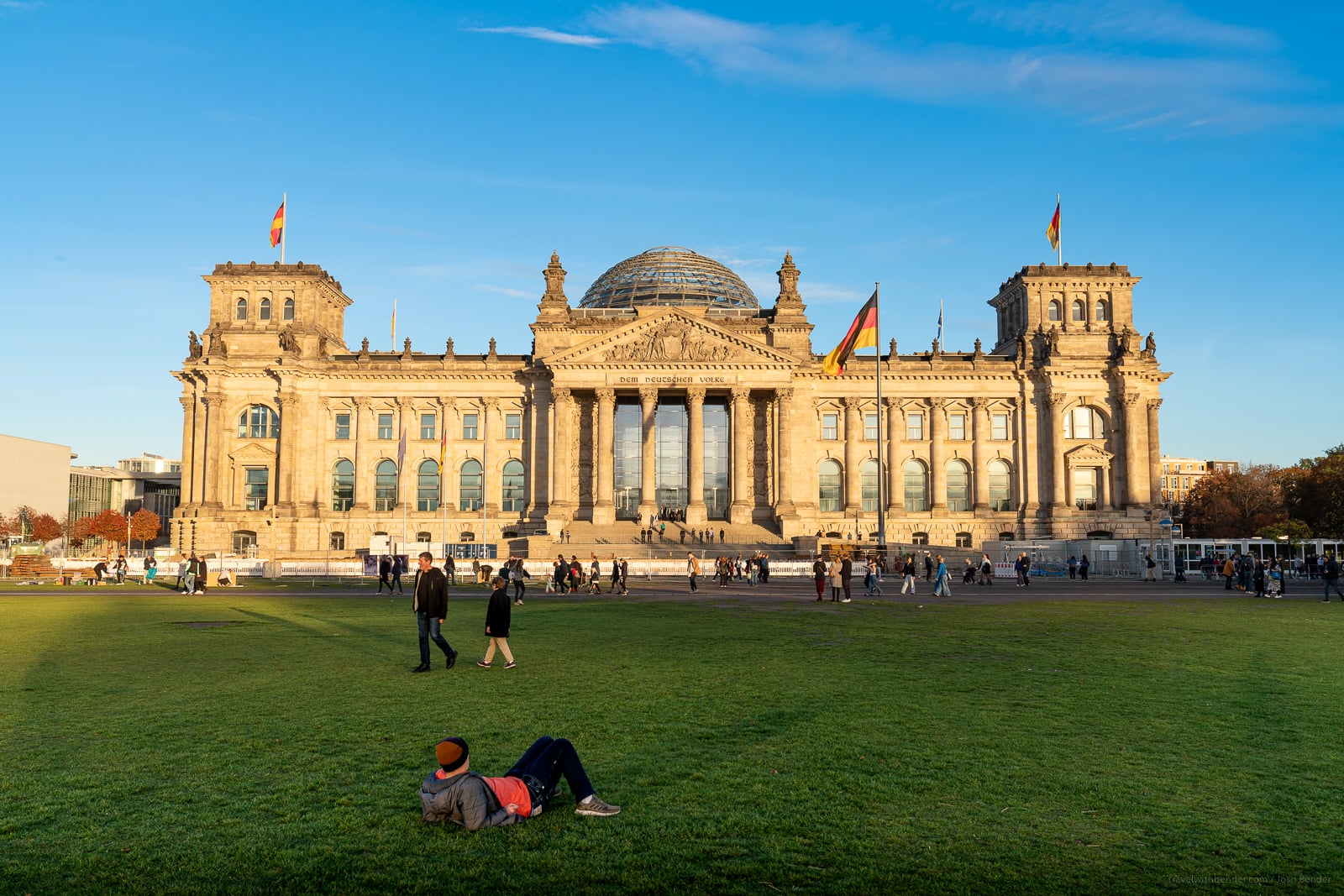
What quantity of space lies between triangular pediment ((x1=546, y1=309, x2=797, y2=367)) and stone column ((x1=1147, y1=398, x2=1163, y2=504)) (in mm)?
31460

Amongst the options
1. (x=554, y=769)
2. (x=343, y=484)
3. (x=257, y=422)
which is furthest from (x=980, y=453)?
(x=554, y=769)

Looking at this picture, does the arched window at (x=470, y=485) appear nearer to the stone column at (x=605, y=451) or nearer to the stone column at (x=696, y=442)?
the stone column at (x=605, y=451)

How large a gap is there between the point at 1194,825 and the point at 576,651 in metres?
13.9

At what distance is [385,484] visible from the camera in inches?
3310

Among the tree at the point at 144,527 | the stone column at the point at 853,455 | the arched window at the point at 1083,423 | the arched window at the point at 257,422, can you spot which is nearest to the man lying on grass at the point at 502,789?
the stone column at the point at 853,455

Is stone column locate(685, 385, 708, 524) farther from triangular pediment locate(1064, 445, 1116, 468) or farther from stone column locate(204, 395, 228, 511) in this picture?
stone column locate(204, 395, 228, 511)

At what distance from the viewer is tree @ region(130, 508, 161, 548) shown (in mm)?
125438

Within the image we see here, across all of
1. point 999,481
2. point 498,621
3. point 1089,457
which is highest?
point 1089,457

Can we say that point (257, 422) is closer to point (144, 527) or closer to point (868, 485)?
point (868, 485)

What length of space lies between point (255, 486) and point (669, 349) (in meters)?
37.4

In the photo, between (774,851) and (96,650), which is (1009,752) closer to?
(774,851)

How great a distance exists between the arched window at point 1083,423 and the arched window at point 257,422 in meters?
67.6

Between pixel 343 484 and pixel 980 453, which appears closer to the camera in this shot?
pixel 980 453

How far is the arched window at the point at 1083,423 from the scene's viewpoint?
273 ft
